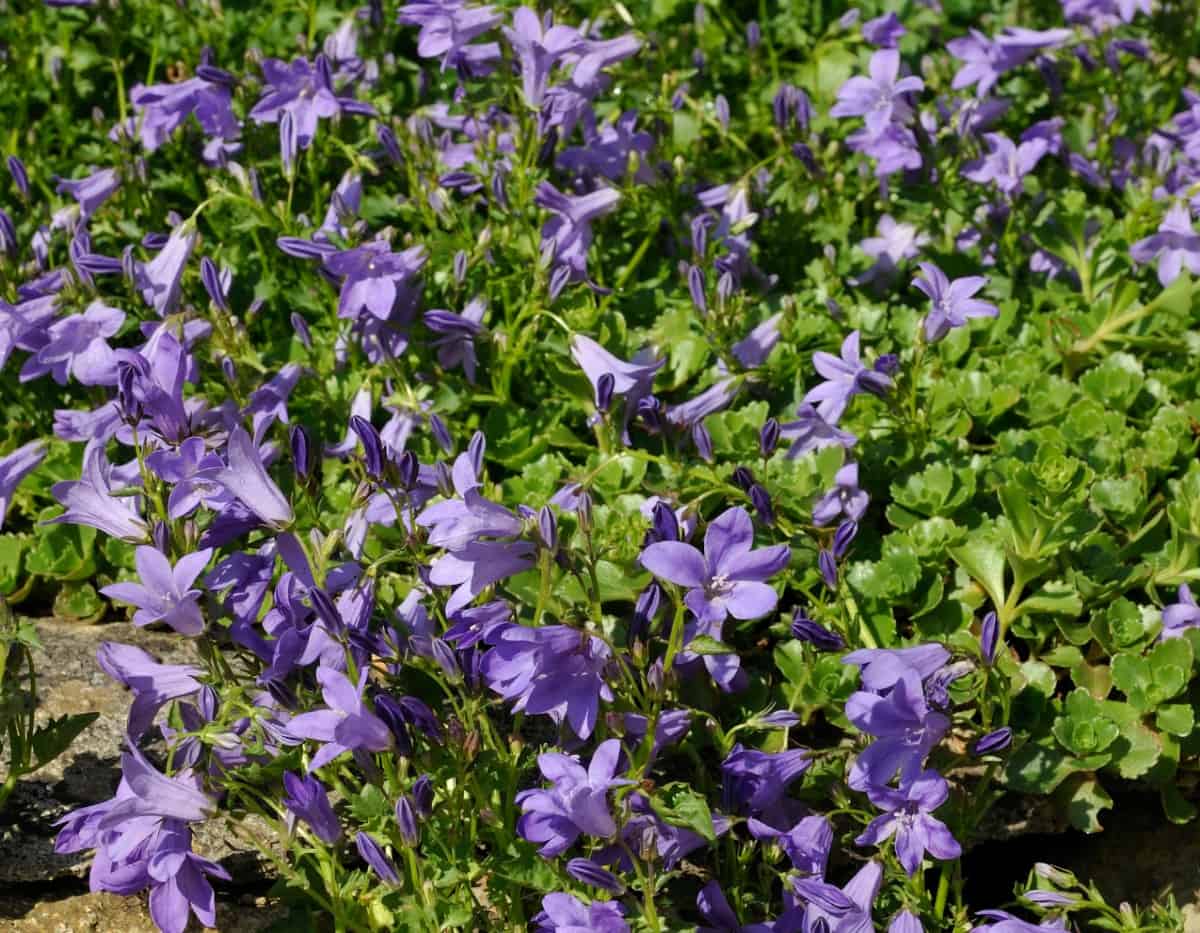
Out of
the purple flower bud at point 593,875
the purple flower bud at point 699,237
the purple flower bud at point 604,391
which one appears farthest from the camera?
the purple flower bud at point 699,237

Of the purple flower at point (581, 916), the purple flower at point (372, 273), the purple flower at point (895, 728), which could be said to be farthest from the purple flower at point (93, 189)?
the purple flower at point (895, 728)

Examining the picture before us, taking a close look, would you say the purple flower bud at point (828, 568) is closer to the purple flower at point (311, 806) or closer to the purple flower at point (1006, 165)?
the purple flower at point (311, 806)

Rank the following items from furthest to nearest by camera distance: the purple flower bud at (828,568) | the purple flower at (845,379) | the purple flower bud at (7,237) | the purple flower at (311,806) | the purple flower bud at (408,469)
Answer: the purple flower bud at (7,237), the purple flower at (845,379), the purple flower bud at (828,568), the purple flower bud at (408,469), the purple flower at (311,806)

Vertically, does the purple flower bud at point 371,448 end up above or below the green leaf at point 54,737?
above

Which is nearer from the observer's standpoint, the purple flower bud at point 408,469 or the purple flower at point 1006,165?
the purple flower bud at point 408,469

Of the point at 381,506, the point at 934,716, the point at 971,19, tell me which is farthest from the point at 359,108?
the point at 971,19

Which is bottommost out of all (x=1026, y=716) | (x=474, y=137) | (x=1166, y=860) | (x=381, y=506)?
(x=1166, y=860)

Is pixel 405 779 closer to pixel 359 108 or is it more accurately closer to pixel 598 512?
pixel 598 512

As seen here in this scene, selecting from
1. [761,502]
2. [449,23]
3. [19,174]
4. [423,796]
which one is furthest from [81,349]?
[761,502]
